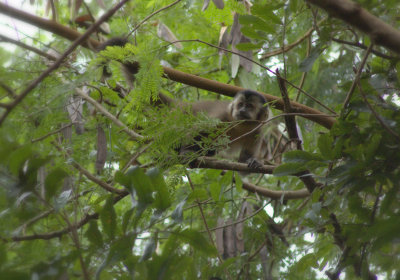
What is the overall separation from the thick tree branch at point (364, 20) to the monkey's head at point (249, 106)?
2.93 m

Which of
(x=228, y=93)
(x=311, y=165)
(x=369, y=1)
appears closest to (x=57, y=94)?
(x=311, y=165)

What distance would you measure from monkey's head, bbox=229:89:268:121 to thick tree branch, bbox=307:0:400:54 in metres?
2.93

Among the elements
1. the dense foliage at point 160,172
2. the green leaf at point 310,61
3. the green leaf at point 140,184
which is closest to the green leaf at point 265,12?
the dense foliage at point 160,172

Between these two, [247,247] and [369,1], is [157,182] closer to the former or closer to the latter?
[369,1]

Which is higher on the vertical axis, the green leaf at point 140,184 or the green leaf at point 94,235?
the green leaf at point 140,184

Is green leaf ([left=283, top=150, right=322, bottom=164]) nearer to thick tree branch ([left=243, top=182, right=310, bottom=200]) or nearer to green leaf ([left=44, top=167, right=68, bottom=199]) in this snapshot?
green leaf ([left=44, top=167, right=68, bottom=199])

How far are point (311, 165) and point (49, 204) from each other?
1.45 meters

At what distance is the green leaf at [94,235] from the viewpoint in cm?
172

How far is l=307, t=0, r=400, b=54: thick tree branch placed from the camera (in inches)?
62.9

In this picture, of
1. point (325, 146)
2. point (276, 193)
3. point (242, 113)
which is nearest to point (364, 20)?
point (325, 146)

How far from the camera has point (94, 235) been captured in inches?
68.1

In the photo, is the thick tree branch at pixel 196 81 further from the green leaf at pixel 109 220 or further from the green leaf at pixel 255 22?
the green leaf at pixel 109 220

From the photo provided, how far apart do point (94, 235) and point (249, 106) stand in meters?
3.46

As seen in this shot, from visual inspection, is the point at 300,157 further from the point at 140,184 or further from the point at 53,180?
the point at 53,180
